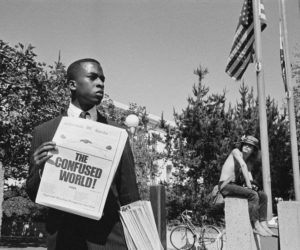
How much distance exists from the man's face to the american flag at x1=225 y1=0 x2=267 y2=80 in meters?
10.7

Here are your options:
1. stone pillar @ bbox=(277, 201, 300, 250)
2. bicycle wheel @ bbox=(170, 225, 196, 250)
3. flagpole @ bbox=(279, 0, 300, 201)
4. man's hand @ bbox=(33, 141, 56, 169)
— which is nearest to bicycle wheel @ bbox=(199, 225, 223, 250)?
bicycle wheel @ bbox=(170, 225, 196, 250)

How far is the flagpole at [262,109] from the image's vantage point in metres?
10.2

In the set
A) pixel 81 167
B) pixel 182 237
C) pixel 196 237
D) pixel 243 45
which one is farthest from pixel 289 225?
pixel 182 237

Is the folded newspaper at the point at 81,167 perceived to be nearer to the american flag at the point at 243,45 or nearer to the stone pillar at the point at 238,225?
the stone pillar at the point at 238,225

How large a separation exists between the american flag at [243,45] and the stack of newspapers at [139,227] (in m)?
11.0

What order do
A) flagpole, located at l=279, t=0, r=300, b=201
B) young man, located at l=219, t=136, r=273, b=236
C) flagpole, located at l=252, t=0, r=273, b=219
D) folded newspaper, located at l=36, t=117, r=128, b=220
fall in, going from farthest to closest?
flagpole, located at l=279, t=0, r=300, b=201
flagpole, located at l=252, t=0, r=273, b=219
young man, located at l=219, t=136, r=273, b=236
folded newspaper, located at l=36, t=117, r=128, b=220

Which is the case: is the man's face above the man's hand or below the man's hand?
above

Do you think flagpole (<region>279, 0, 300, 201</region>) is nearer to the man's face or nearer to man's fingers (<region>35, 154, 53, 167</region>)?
the man's face

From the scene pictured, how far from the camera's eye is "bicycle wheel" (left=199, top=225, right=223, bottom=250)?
47.8ft

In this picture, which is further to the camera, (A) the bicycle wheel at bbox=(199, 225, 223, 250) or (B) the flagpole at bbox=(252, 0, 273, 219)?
(A) the bicycle wheel at bbox=(199, 225, 223, 250)

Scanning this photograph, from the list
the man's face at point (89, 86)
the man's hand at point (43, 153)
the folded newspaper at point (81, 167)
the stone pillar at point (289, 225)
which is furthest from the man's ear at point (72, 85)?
the stone pillar at point (289, 225)

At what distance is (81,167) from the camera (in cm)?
195

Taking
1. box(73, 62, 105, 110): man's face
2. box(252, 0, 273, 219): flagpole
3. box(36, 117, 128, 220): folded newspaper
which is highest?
box(252, 0, 273, 219): flagpole

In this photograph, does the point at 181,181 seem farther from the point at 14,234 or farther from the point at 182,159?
the point at 14,234
